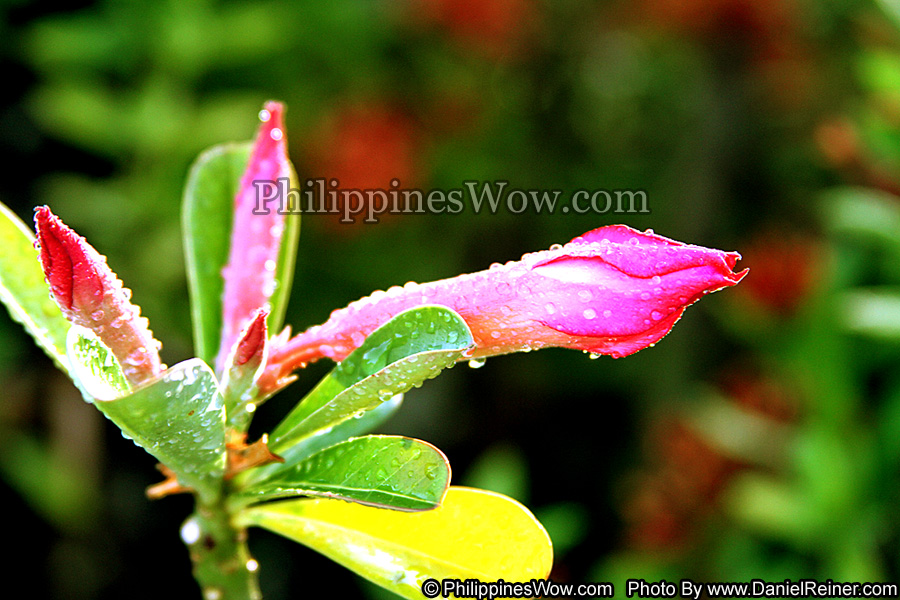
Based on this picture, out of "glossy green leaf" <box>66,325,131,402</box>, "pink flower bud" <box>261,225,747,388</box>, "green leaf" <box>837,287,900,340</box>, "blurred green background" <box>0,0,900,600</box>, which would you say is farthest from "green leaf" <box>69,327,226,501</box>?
"green leaf" <box>837,287,900,340</box>

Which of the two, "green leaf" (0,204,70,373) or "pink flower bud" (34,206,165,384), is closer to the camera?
"pink flower bud" (34,206,165,384)

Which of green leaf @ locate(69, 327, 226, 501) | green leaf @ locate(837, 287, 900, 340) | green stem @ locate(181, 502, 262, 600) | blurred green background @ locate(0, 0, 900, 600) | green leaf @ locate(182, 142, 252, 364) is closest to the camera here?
green leaf @ locate(69, 327, 226, 501)

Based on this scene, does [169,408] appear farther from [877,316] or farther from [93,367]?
[877,316]

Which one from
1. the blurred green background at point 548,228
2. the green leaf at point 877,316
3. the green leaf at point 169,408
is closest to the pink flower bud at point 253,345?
the green leaf at point 169,408

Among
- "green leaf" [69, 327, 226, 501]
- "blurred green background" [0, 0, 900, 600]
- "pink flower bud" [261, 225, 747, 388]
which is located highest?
"pink flower bud" [261, 225, 747, 388]

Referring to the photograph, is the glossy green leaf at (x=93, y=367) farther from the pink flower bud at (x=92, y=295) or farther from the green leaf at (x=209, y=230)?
the green leaf at (x=209, y=230)

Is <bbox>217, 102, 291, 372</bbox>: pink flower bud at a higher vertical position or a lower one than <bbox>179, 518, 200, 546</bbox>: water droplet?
higher

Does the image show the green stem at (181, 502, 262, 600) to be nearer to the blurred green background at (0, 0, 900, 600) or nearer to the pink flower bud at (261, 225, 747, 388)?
the pink flower bud at (261, 225, 747, 388)

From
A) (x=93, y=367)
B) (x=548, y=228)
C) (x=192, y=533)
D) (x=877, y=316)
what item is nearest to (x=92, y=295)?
(x=93, y=367)
